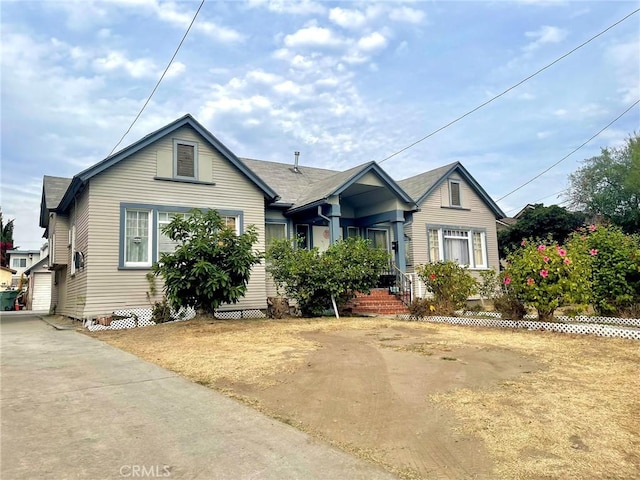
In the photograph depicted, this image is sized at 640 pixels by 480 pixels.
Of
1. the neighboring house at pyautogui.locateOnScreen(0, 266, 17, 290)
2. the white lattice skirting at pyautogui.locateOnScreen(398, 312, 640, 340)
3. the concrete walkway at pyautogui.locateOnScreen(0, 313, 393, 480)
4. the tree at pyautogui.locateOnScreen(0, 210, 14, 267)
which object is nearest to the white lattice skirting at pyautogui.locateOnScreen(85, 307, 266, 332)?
the concrete walkway at pyautogui.locateOnScreen(0, 313, 393, 480)

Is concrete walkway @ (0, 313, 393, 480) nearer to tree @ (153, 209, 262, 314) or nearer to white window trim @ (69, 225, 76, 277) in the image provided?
tree @ (153, 209, 262, 314)

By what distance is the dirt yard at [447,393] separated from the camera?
321 cm

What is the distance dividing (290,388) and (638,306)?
27.6 ft

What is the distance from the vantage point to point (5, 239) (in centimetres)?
5406

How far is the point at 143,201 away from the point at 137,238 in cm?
111

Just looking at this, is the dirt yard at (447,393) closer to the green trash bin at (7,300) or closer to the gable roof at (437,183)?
the gable roof at (437,183)

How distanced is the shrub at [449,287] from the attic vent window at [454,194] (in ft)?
23.5

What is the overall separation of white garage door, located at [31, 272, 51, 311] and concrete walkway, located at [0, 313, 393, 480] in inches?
1201

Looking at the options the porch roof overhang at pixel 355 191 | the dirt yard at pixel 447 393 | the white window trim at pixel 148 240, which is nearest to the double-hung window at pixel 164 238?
the white window trim at pixel 148 240

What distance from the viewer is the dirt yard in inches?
126

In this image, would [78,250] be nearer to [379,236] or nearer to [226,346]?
[226,346]

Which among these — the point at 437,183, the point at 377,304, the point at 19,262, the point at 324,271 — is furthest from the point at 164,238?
the point at 19,262

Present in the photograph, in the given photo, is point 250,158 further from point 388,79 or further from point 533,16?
point 533,16

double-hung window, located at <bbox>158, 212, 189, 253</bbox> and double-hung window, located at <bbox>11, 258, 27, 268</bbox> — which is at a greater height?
double-hung window, located at <bbox>11, 258, 27, 268</bbox>
